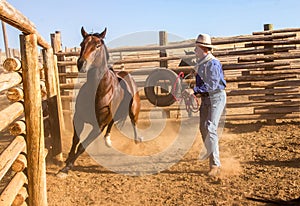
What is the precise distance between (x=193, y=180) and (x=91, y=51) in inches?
97.2

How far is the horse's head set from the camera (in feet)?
16.5

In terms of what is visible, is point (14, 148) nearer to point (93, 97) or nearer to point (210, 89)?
point (93, 97)

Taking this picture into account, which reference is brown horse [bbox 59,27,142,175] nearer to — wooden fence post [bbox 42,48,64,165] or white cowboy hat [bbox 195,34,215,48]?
wooden fence post [bbox 42,48,64,165]

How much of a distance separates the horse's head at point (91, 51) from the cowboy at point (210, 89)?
5.07 ft

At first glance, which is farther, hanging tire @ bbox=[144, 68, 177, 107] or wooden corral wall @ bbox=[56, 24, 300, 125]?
hanging tire @ bbox=[144, 68, 177, 107]

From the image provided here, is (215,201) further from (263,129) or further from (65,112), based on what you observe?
(65,112)

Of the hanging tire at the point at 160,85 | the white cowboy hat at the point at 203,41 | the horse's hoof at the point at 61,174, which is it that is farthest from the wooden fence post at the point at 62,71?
the white cowboy hat at the point at 203,41

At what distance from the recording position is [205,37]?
4891 mm

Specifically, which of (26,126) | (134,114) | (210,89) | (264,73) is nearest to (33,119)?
(26,126)

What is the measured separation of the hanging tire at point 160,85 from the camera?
28.8 ft

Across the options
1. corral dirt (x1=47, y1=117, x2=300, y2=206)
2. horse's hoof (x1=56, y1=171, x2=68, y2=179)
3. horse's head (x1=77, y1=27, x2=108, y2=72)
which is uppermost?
horse's head (x1=77, y1=27, x2=108, y2=72)

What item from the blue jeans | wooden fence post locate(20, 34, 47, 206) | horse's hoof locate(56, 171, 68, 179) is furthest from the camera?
horse's hoof locate(56, 171, 68, 179)

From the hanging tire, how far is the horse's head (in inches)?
130

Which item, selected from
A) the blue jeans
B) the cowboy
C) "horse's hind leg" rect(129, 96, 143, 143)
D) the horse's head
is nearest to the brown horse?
the horse's head
